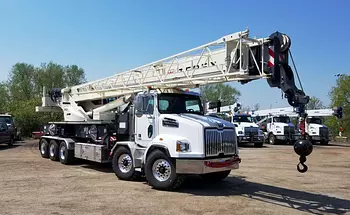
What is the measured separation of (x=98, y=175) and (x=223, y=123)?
15.5ft

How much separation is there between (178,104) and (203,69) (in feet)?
4.09

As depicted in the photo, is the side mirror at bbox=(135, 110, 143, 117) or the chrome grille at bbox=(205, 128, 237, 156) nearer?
the chrome grille at bbox=(205, 128, 237, 156)

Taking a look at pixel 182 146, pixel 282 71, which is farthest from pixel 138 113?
pixel 282 71

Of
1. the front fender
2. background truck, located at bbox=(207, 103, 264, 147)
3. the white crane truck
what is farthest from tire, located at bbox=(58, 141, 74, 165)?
background truck, located at bbox=(207, 103, 264, 147)

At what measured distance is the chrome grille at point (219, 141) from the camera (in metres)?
9.00

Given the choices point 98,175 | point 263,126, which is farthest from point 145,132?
point 263,126

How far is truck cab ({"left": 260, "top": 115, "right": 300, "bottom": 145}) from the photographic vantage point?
29.6 meters

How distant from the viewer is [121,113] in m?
11.7

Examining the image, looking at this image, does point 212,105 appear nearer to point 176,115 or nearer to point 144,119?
point 176,115

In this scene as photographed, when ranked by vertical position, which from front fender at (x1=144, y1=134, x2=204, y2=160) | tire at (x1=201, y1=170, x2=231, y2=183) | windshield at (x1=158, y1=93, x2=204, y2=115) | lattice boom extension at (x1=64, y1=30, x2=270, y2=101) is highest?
lattice boom extension at (x1=64, y1=30, x2=270, y2=101)

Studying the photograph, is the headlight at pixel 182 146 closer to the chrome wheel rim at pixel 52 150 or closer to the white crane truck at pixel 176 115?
the white crane truck at pixel 176 115

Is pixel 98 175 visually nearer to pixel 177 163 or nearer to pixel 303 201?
pixel 177 163

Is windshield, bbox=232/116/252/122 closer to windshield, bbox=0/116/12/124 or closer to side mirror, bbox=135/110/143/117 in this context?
windshield, bbox=0/116/12/124

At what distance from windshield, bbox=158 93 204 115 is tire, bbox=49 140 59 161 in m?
7.12
